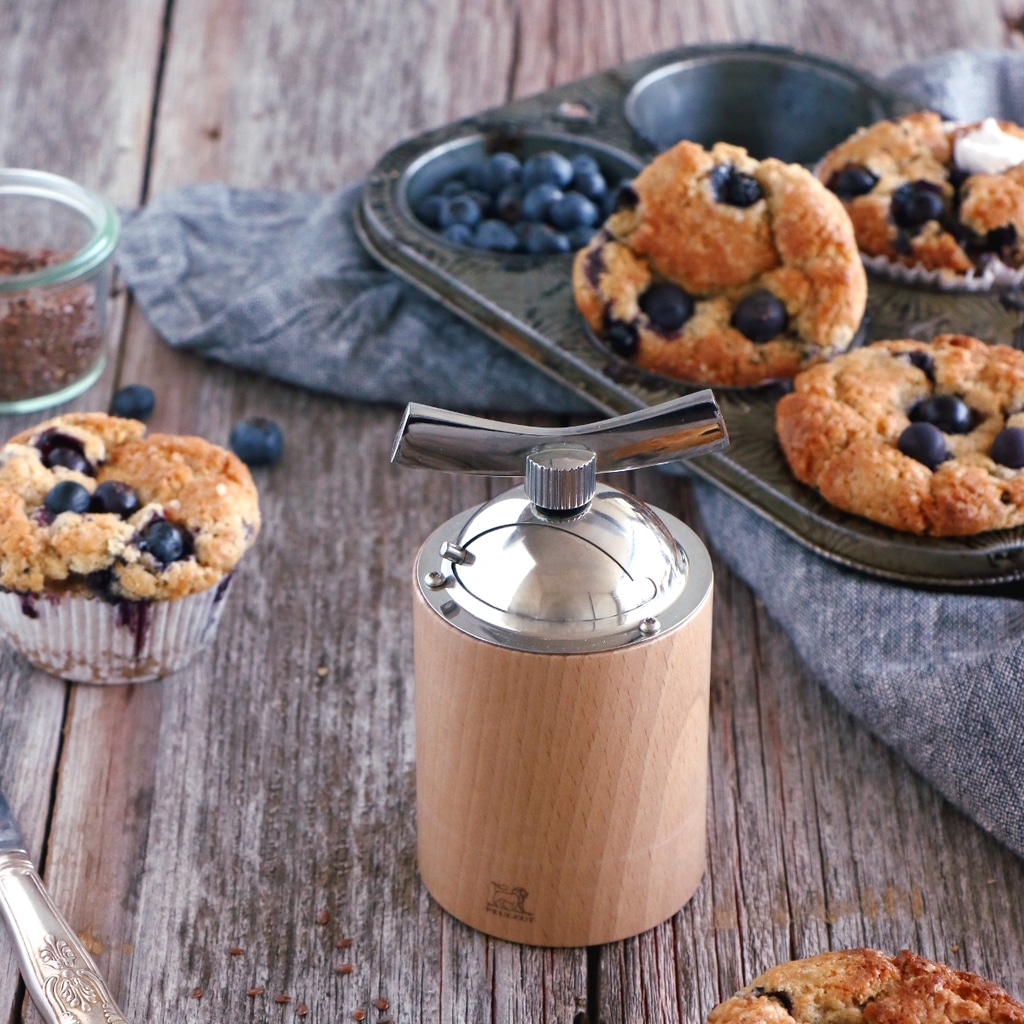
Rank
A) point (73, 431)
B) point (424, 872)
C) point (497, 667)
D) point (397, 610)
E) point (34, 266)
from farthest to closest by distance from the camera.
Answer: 1. point (34, 266)
2. point (397, 610)
3. point (73, 431)
4. point (424, 872)
5. point (497, 667)

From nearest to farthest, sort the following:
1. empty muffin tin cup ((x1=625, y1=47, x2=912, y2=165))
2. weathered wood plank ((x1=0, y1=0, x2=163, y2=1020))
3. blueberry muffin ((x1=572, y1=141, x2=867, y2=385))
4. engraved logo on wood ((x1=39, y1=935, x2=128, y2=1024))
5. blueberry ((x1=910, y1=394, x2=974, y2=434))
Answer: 1. engraved logo on wood ((x1=39, y1=935, x2=128, y2=1024))
2. blueberry ((x1=910, y1=394, x2=974, y2=434))
3. blueberry muffin ((x1=572, y1=141, x2=867, y2=385))
4. empty muffin tin cup ((x1=625, y1=47, x2=912, y2=165))
5. weathered wood plank ((x1=0, y1=0, x2=163, y2=1020))

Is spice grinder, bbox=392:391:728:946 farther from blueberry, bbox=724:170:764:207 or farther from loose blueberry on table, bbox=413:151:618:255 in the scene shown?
loose blueberry on table, bbox=413:151:618:255

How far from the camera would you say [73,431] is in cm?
166

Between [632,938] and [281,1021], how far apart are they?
35 cm

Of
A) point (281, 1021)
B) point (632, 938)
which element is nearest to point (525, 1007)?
point (632, 938)

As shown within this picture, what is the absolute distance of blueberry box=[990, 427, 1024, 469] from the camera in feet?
5.56

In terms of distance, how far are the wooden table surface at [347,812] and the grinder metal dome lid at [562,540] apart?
40cm

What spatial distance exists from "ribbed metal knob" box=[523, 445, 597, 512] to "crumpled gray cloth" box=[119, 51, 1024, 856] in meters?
0.59

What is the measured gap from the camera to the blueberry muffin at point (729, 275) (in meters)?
1.90

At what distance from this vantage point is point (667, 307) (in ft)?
6.38

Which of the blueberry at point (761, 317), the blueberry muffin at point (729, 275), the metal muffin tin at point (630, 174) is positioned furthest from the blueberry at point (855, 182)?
the blueberry at point (761, 317)

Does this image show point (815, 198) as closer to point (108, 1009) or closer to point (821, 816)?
point (821, 816)

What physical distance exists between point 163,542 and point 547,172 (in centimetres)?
106

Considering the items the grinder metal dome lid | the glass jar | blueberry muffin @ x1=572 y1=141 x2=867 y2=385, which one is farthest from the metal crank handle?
the glass jar
